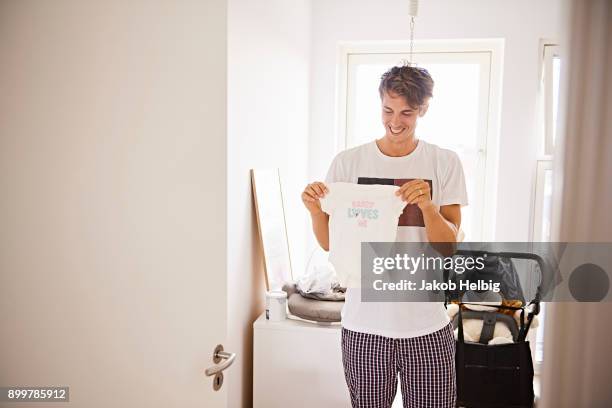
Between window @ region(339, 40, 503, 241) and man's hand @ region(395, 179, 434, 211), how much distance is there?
1902 mm

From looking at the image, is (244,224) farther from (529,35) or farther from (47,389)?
(529,35)

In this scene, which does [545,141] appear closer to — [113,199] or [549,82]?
[549,82]

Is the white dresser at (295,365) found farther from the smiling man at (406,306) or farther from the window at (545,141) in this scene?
the window at (545,141)

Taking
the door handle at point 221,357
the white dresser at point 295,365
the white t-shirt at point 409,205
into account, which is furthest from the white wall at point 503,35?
the door handle at point 221,357

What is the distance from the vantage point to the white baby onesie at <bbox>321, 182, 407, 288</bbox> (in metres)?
1.46

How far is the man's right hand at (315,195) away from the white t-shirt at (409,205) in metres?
0.08

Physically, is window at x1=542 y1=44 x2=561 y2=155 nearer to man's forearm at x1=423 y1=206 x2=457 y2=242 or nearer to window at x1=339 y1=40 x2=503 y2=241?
window at x1=339 y1=40 x2=503 y2=241

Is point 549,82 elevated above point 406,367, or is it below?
above

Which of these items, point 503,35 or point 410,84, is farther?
point 503,35

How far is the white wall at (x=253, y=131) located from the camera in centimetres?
188

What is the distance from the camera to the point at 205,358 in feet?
3.98

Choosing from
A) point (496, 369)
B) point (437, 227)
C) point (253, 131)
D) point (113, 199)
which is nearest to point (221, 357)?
point (113, 199)

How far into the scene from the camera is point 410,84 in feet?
4.72

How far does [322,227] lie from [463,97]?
2004 mm
